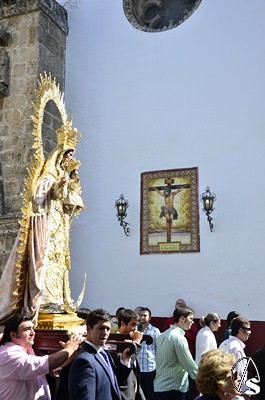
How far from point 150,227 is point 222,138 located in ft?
6.17

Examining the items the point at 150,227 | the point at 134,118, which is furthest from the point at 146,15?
the point at 150,227

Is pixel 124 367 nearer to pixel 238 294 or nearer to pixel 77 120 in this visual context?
pixel 238 294

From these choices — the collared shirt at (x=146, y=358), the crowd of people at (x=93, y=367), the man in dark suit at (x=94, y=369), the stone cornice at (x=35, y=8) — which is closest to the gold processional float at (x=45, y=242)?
the crowd of people at (x=93, y=367)

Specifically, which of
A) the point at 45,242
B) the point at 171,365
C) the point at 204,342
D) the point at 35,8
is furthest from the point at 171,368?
the point at 35,8

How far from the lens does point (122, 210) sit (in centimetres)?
844

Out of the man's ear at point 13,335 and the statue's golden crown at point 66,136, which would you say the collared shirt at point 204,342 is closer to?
the statue's golden crown at point 66,136

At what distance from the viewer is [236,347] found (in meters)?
4.52

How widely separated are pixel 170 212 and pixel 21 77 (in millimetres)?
3605

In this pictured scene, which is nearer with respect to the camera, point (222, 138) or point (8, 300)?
point (8, 300)

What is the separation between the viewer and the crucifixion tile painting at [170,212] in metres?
8.12

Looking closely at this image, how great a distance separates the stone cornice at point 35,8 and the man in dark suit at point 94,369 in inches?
300

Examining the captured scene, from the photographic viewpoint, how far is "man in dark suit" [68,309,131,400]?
2.66 m

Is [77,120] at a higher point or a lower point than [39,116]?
higher

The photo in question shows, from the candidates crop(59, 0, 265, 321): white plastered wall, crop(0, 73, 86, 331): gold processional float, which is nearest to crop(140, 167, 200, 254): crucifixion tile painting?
crop(59, 0, 265, 321): white plastered wall
